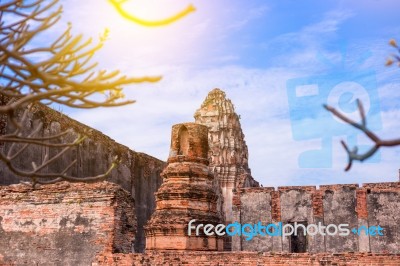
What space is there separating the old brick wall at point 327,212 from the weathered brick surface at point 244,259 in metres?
12.0

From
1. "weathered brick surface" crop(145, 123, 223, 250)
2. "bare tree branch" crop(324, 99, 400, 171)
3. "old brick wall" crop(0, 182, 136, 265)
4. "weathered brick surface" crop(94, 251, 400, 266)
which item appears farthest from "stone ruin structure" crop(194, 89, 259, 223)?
"bare tree branch" crop(324, 99, 400, 171)

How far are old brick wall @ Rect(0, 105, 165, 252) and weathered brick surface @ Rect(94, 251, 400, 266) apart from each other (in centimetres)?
435

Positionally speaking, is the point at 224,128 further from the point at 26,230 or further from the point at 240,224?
the point at 26,230

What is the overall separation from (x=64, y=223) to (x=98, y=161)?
9921mm

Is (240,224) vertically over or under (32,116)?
under

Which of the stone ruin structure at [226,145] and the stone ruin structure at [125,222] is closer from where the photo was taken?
the stone ruin structure at [125,222]

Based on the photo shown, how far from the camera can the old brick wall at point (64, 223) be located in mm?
13039

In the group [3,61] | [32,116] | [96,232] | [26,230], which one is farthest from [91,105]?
[32,116]

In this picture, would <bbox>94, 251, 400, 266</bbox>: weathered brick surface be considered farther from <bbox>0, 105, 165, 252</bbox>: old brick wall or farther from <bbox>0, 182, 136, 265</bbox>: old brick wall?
<bbox>0, 105, 165, 252</bbox>: old brick wall

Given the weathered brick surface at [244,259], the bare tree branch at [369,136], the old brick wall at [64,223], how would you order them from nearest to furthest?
the bare tree branch at [369,136], the weathered brick surface at [244,259], the old brick wall at [64,223]

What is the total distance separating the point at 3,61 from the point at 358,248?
20.7 metres

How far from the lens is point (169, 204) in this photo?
548 inches

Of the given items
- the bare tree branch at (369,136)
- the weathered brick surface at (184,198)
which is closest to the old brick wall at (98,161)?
the weathered brick surface at (184,198)

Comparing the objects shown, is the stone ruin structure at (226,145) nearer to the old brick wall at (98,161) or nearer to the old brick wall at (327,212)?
the old brick wall at (327,212)
